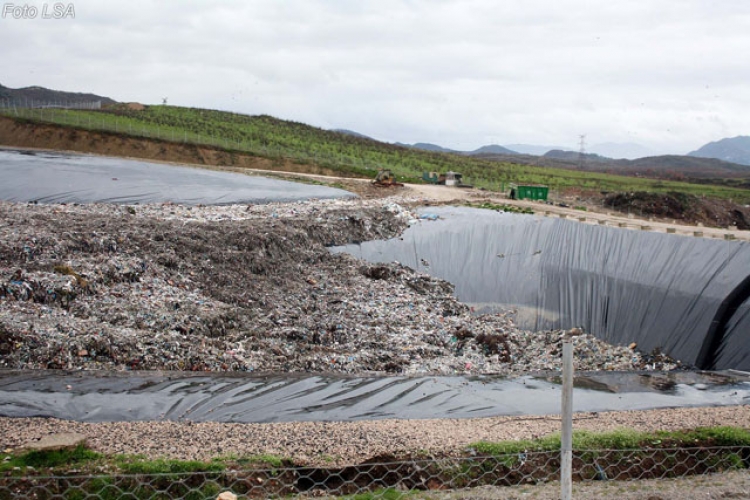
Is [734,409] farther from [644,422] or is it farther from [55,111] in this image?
[55,111]

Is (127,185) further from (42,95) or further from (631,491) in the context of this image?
(42,95)

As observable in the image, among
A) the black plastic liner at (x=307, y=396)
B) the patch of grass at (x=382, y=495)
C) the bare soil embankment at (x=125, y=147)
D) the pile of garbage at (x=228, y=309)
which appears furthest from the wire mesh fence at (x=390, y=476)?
the bare soil embankment at (x=125, y=147)

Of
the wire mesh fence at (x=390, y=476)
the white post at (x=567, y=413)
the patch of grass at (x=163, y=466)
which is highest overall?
the white post at (x=567, y=413)

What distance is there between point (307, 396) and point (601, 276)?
832 cm

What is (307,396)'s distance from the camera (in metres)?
7.82

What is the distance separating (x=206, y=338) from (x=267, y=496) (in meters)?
4.94

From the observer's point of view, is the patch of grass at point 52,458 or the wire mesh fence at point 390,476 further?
the patch of grass at point 52,458

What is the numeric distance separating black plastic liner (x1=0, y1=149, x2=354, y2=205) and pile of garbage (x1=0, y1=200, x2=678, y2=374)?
2.93 m

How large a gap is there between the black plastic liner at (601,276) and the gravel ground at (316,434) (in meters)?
4.33

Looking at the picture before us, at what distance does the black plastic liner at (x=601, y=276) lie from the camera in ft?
37.1

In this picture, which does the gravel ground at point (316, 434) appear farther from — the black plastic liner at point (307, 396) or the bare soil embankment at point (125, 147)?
the bare soil embankment at point (125, 147)

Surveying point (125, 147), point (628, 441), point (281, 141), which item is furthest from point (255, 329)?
point (281, 141)

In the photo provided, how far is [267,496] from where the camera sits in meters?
5.18

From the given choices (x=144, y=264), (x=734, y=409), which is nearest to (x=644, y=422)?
(x=734, y=409)
